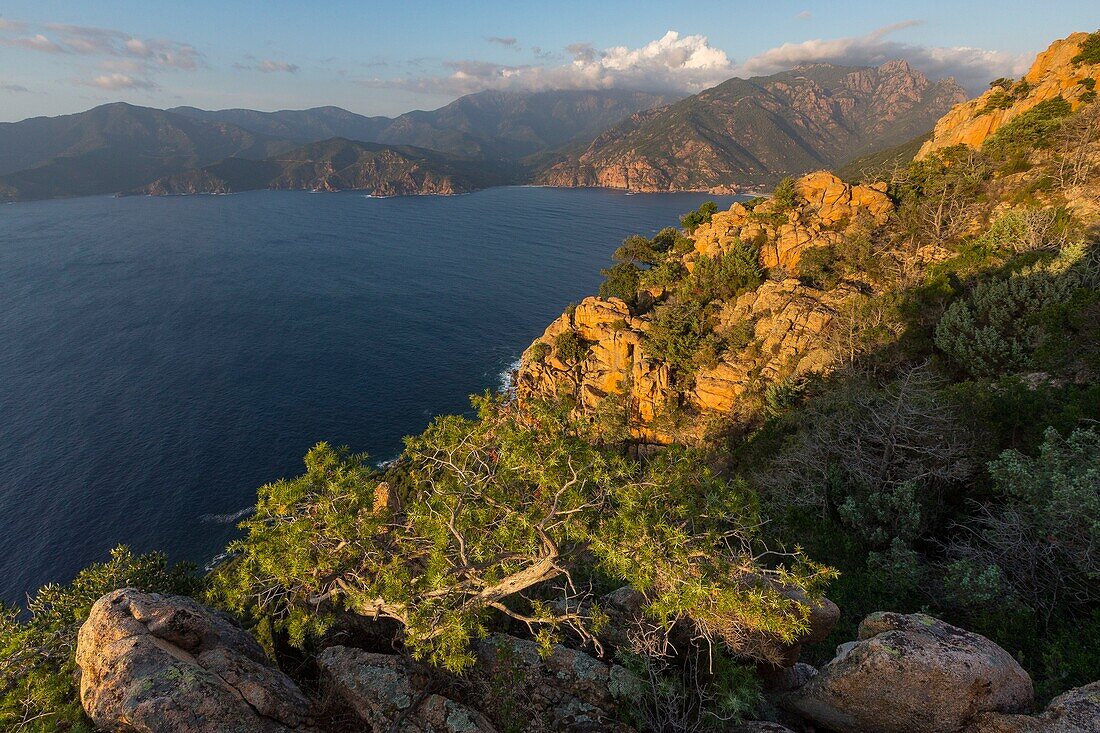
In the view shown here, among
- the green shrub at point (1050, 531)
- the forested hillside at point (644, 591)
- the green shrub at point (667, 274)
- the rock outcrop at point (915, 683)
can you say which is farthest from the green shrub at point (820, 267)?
the rock outcrop at point (915, 683)

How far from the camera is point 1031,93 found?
57.0 meters

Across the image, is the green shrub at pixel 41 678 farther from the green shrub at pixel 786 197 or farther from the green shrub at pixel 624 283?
the green shrub at pixel 786 197

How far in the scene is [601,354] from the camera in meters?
60.7

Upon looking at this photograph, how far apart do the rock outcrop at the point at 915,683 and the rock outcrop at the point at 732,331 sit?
33484 millimetres

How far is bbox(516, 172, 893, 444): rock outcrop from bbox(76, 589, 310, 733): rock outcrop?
132 ft

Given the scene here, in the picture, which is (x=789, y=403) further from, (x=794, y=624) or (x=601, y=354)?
(x=794, y=624)

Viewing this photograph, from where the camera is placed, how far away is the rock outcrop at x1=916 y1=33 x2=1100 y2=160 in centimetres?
5191

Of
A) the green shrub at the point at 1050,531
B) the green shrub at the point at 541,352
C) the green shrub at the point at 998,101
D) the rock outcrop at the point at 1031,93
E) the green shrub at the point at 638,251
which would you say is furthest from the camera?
the green shrub at the point at 638,251

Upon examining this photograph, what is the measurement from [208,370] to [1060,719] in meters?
120

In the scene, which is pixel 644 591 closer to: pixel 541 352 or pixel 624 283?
pixel 541 352

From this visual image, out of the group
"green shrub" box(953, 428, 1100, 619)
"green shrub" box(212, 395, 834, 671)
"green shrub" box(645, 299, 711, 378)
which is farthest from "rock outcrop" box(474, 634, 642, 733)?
"green shrub" box(645, 299, 711, 378)

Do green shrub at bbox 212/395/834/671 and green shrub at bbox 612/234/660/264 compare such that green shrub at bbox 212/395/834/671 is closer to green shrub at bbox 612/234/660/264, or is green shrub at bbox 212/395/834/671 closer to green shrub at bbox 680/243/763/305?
green shrub at bbox 680/243/763/305

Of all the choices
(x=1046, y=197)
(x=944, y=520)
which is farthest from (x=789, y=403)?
(x=1046, y=197)

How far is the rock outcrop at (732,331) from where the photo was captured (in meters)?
46.2
